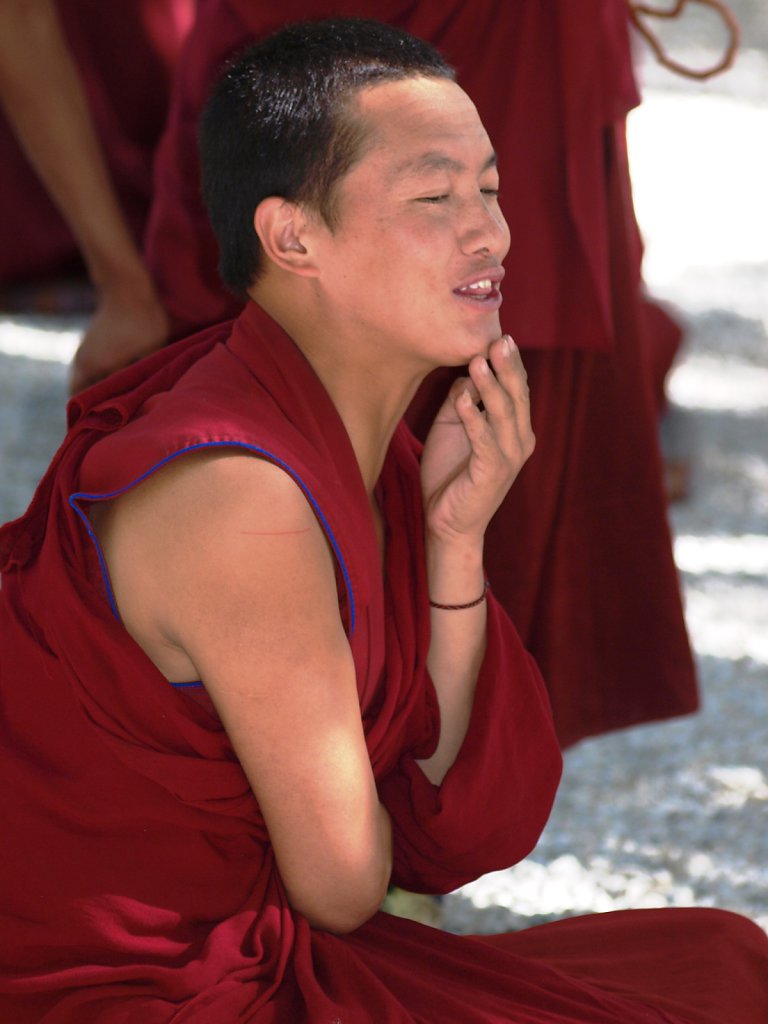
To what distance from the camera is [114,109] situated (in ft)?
13.9

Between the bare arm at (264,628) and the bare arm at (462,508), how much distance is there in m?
0.23

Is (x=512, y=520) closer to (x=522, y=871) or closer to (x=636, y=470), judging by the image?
(x=636, y=470)

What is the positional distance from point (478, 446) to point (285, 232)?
271 millimetres

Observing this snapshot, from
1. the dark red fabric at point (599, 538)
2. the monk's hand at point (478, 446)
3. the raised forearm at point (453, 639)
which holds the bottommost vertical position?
the dark red fabric at point (599, 538)

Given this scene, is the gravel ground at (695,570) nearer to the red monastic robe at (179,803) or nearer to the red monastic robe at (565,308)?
the red monastic robe at (565,308)

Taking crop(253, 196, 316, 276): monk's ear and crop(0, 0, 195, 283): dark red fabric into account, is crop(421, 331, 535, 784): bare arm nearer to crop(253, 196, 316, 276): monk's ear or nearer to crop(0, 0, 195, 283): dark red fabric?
crop(253, 196, 316, 276): monk's ear

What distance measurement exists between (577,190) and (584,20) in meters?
0.20

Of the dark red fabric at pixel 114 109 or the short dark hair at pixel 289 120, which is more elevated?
the short dark hair at pixel 289 120

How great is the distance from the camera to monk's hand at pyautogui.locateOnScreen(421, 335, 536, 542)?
1512mm

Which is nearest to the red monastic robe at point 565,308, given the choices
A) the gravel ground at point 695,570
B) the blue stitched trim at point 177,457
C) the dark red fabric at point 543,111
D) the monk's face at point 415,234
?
the dark red fabric at point 543,111

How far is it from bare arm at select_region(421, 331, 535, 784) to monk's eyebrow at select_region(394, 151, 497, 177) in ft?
0.59

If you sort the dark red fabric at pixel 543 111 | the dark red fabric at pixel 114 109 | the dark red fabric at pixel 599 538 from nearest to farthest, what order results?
the dark red fabric at pixel 543 111 → the dark red fabric at pixel 599 538 → the dark red fabric at pixel 114 109

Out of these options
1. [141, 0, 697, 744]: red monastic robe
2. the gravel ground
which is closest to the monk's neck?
[141, 0, 697, 744]: red monastic robe

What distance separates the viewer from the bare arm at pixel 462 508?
155cm
